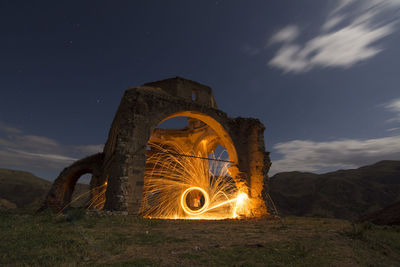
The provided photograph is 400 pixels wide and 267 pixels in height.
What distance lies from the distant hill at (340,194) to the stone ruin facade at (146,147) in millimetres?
15267

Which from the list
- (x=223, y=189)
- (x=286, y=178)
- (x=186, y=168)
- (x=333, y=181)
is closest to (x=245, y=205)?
(x=223, y=189)

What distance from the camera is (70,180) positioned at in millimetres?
14641

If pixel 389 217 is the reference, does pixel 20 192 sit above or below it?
above

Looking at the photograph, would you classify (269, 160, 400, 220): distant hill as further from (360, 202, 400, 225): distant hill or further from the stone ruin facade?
the stone ruin facade

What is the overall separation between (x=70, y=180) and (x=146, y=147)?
9015mm

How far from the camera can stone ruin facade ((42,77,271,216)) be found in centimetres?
837

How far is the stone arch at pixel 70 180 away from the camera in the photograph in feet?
43.4

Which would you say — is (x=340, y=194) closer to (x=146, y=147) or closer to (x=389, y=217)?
(x=389, y=217)

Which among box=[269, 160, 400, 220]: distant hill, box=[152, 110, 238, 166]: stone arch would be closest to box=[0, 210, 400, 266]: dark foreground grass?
box=[152, 110, 238, 166]: stone arch

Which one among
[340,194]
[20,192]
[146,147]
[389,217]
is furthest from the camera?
[340,194]

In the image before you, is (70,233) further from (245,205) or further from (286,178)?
(286,178)

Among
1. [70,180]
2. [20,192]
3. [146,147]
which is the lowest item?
[20,192]

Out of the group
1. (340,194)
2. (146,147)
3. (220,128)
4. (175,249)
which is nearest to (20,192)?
(146,147)

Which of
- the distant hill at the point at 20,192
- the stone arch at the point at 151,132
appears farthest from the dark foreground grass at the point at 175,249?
the distant hill at the point at 20,192
